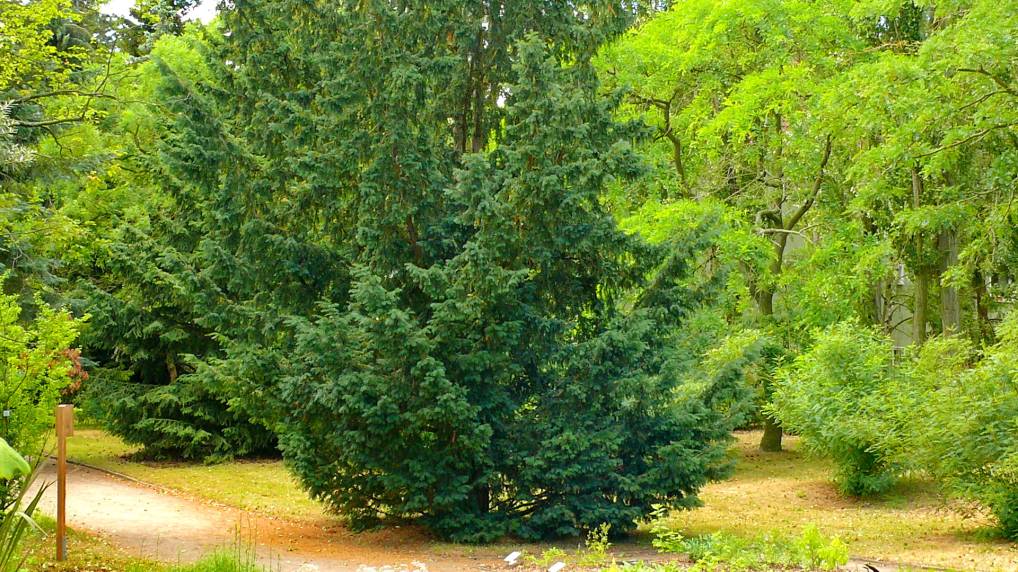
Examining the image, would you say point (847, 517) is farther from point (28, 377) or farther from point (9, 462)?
point (9, 462)

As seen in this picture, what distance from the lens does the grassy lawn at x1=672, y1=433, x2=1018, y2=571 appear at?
34.2ft

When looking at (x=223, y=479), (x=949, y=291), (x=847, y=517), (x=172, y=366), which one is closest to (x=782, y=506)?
(x=847, y=517)

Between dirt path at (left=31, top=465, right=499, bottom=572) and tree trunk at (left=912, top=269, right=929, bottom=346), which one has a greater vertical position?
tree trunk at (left=912, top=269, right=929, bottom=346)

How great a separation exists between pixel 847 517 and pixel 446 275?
7.96m

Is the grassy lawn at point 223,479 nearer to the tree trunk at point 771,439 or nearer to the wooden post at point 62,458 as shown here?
the wooden post at point 62,458

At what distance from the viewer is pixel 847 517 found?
14438 millimetres

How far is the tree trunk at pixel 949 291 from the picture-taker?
19.6 meters

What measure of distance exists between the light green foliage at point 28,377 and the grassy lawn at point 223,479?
4.39 m

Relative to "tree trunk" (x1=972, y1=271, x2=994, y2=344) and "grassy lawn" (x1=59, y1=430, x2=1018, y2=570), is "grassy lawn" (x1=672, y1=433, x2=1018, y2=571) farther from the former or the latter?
"tree trunk" (x1=972, y1=271, x2=994, y2=344)

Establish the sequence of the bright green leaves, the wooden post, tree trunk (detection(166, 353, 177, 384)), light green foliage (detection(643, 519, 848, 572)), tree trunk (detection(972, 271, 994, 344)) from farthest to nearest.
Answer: tree trunk (detection(166, 353, 177, 384))
tree trunk (detection(972, 271, 994, 344))
the wooden post
light green foliage (detection(643, 519, 848, 572))
the bright green leaves

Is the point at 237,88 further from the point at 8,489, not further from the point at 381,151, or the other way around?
the point at 8,489

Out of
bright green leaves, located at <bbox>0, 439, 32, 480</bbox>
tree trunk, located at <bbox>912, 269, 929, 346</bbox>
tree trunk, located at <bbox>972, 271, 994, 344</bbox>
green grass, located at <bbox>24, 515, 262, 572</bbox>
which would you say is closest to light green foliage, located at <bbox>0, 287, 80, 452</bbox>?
green grass, located at <bbox>24, 515, 262, 572</bbox>

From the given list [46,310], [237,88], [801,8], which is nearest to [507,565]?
[46,310]

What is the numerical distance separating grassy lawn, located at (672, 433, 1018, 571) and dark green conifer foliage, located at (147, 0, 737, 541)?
2.23m
